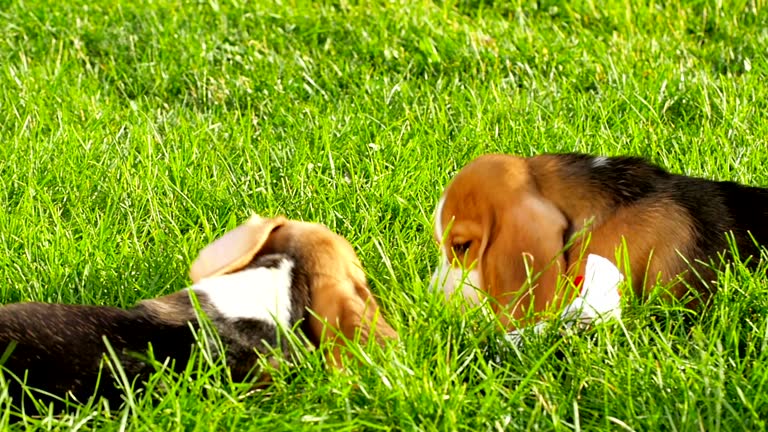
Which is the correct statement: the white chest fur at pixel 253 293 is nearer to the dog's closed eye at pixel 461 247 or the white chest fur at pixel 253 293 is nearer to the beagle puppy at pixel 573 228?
the beagle puppy at pixel 573 228

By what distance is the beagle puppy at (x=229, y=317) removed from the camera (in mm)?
3717

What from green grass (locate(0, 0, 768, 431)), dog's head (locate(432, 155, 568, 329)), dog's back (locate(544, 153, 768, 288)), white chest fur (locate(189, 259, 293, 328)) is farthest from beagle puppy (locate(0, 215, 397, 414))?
dog's back (locate(544, 153, 768, 288))

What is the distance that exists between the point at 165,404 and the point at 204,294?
53 cm

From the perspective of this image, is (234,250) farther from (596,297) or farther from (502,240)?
(596,297)

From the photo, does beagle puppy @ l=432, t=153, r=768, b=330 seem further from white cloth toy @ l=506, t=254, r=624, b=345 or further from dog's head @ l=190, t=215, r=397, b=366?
dog's head @ l=190, t=215, r=397, b=366

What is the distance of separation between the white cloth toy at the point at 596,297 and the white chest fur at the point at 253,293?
0.78 meters

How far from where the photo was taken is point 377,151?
6164mm

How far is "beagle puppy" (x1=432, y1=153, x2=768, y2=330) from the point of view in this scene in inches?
172

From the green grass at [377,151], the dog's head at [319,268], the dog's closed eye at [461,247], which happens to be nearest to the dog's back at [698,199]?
the green grass at [377,151]

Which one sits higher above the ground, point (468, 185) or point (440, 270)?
point (468, 185)

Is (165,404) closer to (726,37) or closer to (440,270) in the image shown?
(440,270)

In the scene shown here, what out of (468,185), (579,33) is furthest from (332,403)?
(579,33)

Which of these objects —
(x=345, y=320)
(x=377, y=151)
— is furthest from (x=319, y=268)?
(x=377, y=151)

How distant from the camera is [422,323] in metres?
4.10
